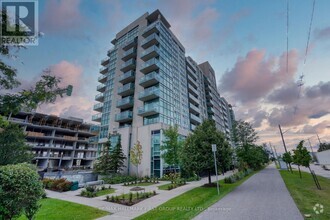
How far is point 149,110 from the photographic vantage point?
102 feet

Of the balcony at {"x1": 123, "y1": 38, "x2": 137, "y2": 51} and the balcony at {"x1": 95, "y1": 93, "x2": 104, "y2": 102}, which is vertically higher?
the balcony at {"x1": 123, "y1": 38, "x2": 137, "y2": 51}

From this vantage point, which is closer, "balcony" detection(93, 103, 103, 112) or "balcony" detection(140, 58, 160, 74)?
"balcony" detection(140, 58, 160, 74)

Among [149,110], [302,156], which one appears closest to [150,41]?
[149,110]

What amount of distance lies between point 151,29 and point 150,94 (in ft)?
54.0

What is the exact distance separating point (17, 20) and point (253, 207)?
13.1 metres

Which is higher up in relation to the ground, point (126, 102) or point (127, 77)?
point (127, 77)

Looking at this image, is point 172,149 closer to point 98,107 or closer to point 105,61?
point 98,107

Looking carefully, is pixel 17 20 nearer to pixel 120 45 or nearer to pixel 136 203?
pixel 136 203

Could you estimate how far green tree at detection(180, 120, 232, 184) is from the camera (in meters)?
15.8

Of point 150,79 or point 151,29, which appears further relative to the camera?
point 151,29

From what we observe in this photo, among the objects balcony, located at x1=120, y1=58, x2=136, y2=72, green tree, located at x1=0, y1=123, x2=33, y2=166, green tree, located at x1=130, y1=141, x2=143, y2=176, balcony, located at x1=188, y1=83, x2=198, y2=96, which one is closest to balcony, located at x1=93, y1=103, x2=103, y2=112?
balcony, located at x1=120, y1=58, x2=136, y2=72

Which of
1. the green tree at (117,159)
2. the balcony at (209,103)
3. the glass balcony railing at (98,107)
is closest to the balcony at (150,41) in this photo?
the glass balcony railing at (98,107)

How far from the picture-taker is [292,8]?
8.48 m

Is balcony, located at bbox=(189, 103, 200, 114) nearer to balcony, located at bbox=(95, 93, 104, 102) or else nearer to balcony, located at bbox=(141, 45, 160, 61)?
balcony, located at bbox=(141, 45, 160, 61)
